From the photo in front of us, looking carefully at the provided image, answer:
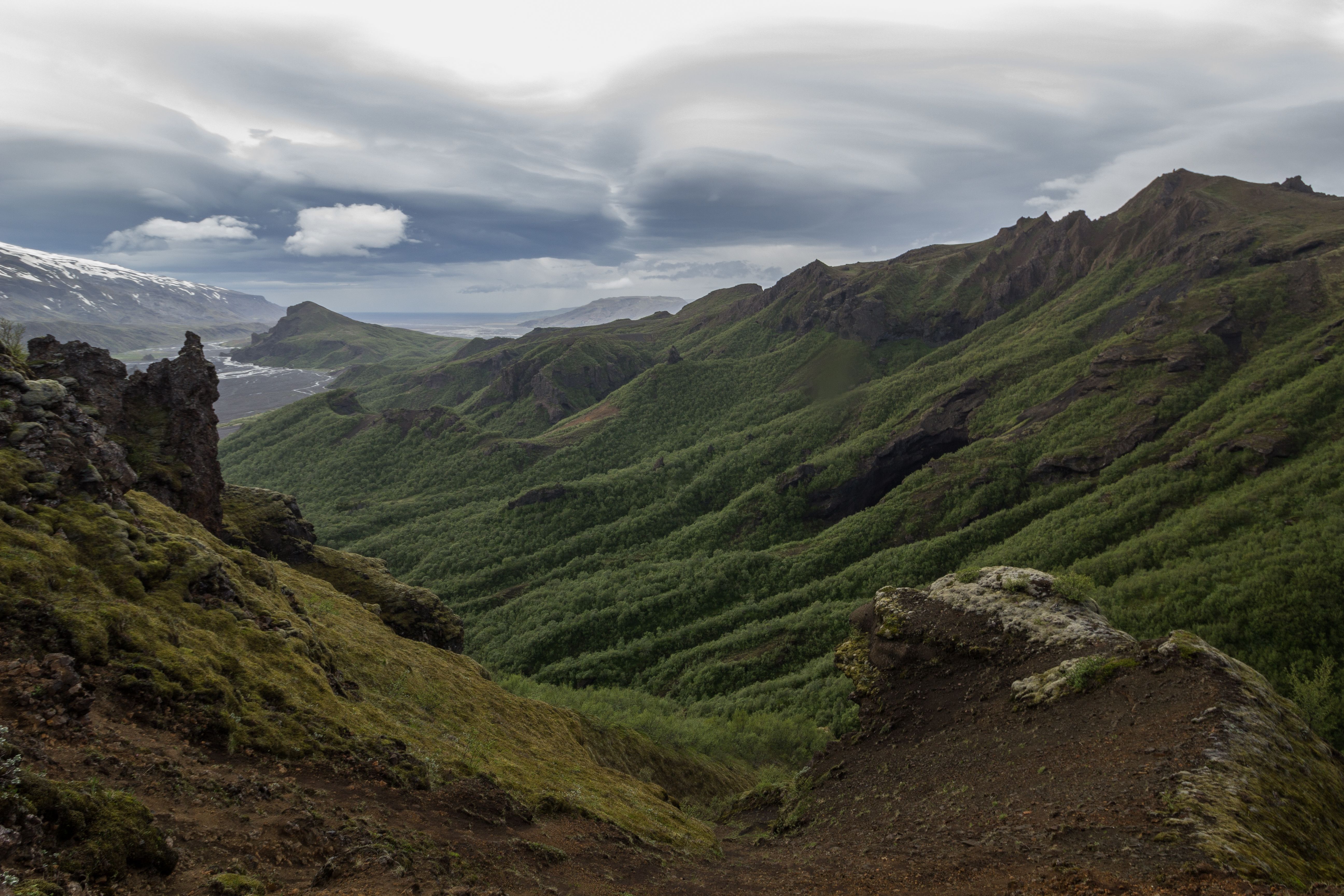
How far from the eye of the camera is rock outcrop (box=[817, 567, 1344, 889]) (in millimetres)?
19609

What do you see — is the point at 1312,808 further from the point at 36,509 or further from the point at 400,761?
the point at 36,509

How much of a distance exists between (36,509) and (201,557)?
6045 millimetres

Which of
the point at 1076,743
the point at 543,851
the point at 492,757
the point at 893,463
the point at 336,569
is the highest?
the point at 893,463

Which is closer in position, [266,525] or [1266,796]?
[1266,796]

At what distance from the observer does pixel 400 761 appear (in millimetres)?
23750

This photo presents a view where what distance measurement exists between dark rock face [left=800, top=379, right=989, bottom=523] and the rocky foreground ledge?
475 ft

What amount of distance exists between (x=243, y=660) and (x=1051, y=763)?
35.6 meters

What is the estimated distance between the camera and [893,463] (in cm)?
18500

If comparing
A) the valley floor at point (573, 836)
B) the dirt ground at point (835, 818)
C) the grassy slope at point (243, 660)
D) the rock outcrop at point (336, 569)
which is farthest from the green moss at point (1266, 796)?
the rock outcrop at point (336, 569)

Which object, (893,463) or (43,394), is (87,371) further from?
(893,463)

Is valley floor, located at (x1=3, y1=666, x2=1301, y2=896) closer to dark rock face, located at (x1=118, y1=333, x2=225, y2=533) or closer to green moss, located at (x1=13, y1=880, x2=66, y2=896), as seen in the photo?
green moss, located at (x1=13, y1=880, x2=66, y2=896)

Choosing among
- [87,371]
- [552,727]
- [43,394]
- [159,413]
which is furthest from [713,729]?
[87,371]

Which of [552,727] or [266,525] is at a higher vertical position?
[266,525]

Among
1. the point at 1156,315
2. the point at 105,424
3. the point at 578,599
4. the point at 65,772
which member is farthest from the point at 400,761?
the point at 1156,315
